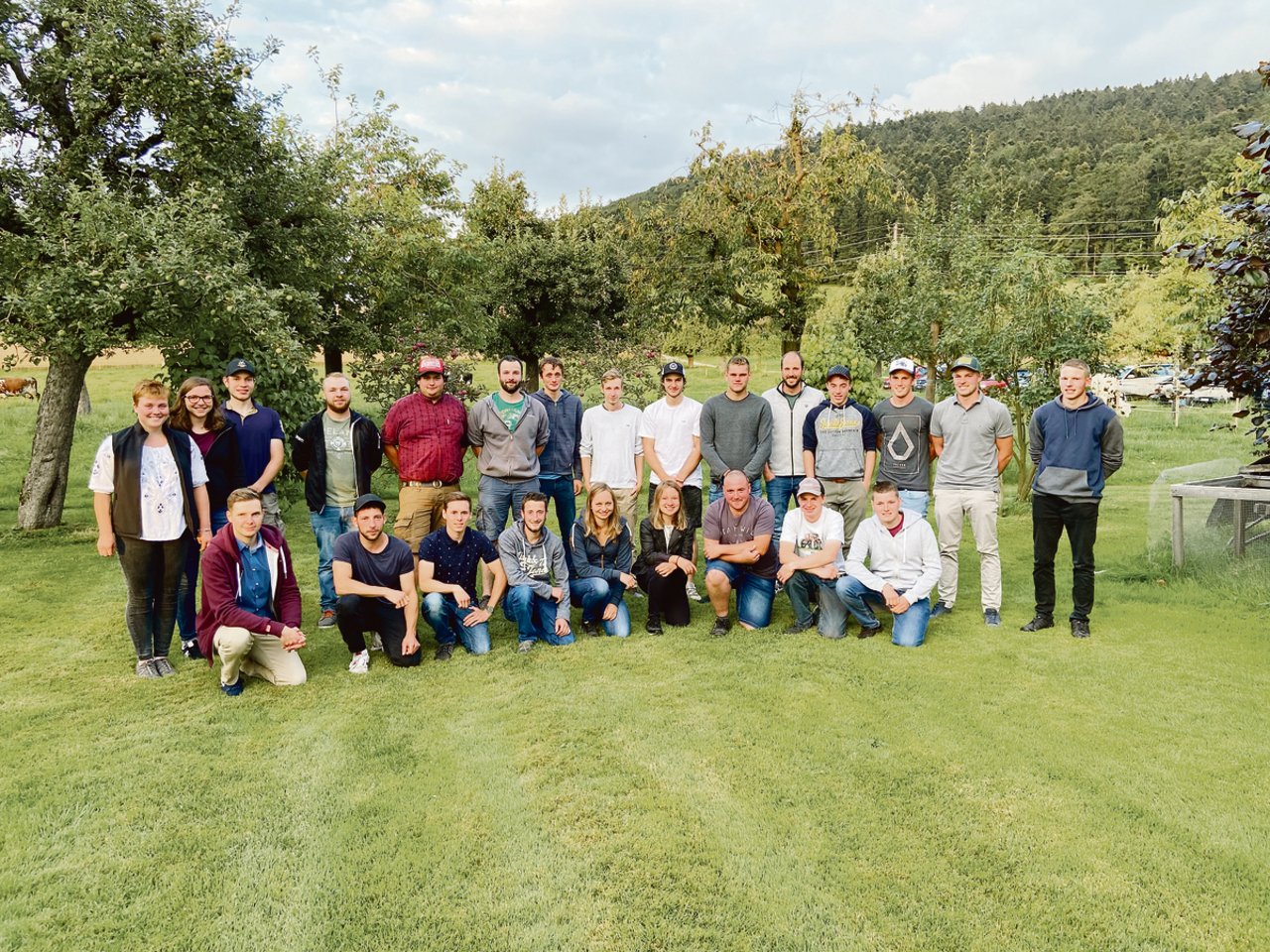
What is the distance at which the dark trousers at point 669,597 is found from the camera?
603cm

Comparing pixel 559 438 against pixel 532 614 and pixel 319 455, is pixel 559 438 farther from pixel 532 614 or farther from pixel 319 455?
pixel 319 455

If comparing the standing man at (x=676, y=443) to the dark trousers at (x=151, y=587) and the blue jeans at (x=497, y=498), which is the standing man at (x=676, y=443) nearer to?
the blue jeans at (x=497, y=498)

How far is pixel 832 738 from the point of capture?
4109mm

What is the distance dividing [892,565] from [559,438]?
9.04ft

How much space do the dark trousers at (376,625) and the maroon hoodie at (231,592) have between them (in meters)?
0.33

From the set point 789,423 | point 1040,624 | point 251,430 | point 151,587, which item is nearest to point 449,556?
point 251,430

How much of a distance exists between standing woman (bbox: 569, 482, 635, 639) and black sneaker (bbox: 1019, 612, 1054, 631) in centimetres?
284

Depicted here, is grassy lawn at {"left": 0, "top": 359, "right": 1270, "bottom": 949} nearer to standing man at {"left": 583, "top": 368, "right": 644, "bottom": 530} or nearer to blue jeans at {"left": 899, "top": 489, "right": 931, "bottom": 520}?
blue jeans at {"left": 899, "top": 489, "right": 931, "bottom": 520}

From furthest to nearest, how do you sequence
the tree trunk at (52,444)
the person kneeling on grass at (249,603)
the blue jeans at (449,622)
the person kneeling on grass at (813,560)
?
1. the tree trunk at (52,444)
2. the person kneeling on grass at (813,560)
3. the blue jeans at (449,622)
4. the person kneeling on grass at (249,603)

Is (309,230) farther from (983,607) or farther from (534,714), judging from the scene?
(983,607)

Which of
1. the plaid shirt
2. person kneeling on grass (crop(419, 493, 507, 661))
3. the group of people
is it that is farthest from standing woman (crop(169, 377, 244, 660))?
person kneeling on grass (crop(419, 493, 507, 661))

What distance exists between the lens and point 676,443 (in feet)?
22.0

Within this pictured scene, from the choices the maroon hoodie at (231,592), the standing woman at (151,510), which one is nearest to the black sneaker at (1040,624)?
the maroon hoodie at (231,592)

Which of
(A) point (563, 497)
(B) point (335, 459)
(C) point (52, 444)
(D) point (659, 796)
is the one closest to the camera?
(D) point (659, 796)
